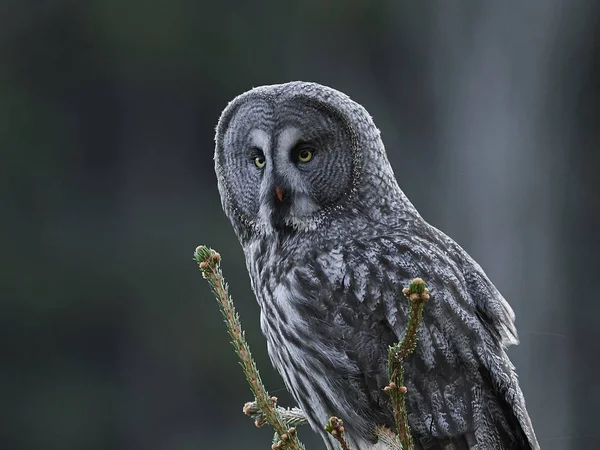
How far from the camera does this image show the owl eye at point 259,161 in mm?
2533

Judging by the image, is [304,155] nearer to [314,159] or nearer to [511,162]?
[314,159]

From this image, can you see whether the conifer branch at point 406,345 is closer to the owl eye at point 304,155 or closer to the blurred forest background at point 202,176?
the owl eye at point 304,155

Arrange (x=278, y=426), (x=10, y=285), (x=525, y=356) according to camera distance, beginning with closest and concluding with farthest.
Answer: (x=278, y=426), (x=525, y=356), (x=10, y=285)

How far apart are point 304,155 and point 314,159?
1.1 inches

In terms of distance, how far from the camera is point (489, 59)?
27.5 feet

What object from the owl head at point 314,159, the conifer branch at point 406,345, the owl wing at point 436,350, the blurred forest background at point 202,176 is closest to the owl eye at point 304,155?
the owl head at point 314,159

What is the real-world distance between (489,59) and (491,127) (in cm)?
64

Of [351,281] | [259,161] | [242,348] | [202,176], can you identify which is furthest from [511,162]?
[242,348]

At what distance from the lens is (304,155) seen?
2488 millimetres

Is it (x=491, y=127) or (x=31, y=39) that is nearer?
(x=491, y=127)

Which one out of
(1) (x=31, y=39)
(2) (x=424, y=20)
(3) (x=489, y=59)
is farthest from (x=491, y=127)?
(1) (x=31, y=39)

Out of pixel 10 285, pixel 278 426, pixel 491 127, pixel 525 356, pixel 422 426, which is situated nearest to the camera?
pixel 278 426

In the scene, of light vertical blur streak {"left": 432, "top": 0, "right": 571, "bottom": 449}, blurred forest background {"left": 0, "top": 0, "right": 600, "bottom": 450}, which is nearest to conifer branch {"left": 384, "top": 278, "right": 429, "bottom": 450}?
light vertical blur streak {"left": 432, "top": 0, "right": 571, "bottom": 449}

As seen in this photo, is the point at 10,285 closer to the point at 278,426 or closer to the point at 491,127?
the point at 491,127
